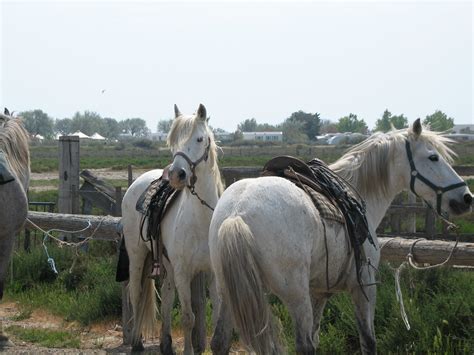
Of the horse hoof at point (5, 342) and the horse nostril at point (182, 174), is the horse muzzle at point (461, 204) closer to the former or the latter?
the horse nostril at point (182, 174)

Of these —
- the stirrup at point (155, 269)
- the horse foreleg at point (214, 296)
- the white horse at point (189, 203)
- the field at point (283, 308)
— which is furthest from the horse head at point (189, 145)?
the stirrup at point (155, 269)

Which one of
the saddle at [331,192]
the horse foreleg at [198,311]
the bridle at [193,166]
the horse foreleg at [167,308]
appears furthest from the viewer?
the horse foreleg at [198,311]

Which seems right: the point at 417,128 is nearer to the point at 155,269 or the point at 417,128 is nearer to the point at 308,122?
the point at 155,269

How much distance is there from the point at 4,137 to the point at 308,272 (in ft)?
10.3

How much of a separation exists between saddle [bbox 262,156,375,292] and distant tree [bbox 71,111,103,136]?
149426 mm

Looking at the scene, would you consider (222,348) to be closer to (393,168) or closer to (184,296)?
(184,296)

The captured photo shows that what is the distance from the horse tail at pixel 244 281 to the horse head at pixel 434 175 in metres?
1.77

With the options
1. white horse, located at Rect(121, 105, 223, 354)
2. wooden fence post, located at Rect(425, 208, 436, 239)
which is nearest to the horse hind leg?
white horse, located at Rect(121, 105, 223, 354)

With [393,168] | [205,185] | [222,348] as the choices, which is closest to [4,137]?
[205,185]

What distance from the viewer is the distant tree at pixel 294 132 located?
122062mm

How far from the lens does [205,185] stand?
632 cm

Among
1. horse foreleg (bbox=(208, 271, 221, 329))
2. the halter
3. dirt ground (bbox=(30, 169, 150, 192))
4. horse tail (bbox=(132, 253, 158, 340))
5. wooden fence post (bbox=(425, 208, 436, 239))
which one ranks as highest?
the halter

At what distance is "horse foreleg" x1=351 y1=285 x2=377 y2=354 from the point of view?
5484 mm

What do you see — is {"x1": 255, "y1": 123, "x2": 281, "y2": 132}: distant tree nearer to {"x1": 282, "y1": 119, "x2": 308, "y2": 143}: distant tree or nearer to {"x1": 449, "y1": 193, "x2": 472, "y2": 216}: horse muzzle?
{"x1": 282, "y1": 119, "x2": 308, "y2": 143}: distant tree
